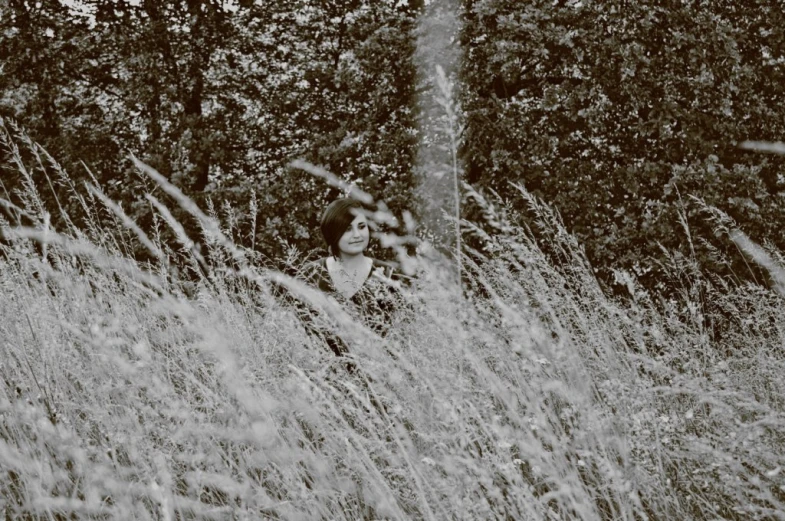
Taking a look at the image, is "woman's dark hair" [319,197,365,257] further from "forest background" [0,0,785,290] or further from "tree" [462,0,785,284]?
"tree" [462,0,785,284]

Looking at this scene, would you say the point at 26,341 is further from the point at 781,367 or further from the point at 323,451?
the point at 781,367

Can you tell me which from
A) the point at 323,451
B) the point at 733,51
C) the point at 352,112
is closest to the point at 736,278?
the point at 733,51

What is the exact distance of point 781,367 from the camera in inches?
96.2

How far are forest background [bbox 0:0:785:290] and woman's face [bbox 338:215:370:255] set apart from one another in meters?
1.07

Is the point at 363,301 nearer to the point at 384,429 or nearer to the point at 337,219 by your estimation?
the point at 337,219

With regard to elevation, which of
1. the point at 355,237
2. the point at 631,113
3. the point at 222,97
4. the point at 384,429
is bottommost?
the point at 384,429

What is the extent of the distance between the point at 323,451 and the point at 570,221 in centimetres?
316

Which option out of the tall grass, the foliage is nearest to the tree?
the foliage

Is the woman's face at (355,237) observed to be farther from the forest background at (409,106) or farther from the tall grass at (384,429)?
the forest background at (409,106)

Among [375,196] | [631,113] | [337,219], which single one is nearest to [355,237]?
[337,219]

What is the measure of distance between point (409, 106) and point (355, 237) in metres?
1.83

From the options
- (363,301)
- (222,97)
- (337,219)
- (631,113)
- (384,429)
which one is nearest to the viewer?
(384,429)

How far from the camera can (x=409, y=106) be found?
17.7 ft

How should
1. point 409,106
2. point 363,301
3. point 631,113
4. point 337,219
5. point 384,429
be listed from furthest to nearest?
point 409,106 < point 631,113 < point 337,219 < point 363,301 < point 384,429
